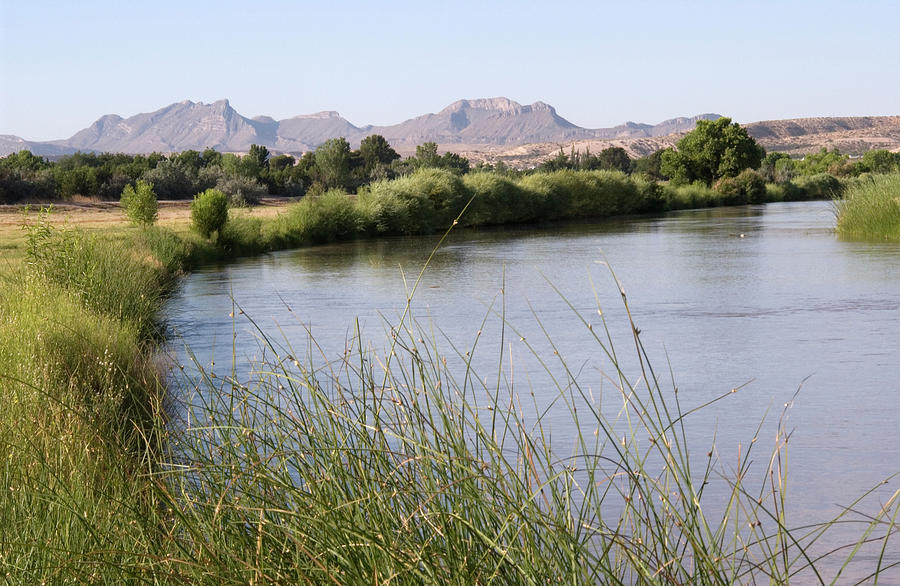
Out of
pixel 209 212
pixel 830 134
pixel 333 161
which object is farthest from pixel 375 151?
pixel 830 134

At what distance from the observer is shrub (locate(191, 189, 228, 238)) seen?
2272cm

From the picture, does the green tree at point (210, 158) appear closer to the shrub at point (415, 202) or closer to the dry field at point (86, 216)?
the dry field at point (86, 216)

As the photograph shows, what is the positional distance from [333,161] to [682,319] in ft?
179

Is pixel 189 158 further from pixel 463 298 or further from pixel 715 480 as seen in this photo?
pixel 715 480

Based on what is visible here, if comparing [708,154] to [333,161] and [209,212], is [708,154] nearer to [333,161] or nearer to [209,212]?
[333,161]

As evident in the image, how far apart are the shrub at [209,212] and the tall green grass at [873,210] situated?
14640 mm

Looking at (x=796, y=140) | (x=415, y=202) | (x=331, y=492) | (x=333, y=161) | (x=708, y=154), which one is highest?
(x=796, y=140)

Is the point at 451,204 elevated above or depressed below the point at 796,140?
below

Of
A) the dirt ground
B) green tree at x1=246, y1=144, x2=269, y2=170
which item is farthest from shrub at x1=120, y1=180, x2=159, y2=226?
green tree at x1=246, y1=144, x2=269, y2=170

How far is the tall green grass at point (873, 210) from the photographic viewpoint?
74.1 ft

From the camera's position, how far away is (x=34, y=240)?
9867mm

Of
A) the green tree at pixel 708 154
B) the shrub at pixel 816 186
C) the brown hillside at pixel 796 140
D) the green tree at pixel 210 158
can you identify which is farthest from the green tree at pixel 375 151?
the brown hillside at pixel 796 140

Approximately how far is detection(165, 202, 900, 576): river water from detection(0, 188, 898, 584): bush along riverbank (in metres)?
0.40

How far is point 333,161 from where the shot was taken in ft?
216
